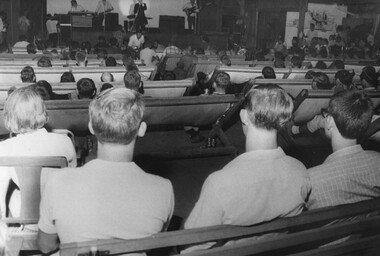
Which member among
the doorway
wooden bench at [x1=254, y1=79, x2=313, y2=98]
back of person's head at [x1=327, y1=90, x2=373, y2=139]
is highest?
the doorway

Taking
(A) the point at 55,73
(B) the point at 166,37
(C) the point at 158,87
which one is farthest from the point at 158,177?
(B) the point at 166,37

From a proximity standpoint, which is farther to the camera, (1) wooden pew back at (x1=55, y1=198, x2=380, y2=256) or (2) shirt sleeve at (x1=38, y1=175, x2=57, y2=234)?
(2) shirt sleeve at (x1=38, y1=175, x2=57, y2=234)

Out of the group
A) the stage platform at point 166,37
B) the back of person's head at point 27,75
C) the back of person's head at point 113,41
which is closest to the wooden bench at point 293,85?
the back of person's head at point 27,75

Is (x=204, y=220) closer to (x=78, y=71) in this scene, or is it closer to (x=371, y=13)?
(x=78, y=71)

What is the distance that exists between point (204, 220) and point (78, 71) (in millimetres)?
4584

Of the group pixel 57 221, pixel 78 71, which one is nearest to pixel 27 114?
pixel 57 221

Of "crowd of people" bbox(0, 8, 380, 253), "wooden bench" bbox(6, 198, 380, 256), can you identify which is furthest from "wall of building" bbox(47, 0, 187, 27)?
"wooden bench" bbox(6, 198, 380, 256)

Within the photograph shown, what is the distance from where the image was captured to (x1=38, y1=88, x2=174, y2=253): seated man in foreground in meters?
1.46

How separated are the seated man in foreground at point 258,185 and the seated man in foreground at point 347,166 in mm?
187

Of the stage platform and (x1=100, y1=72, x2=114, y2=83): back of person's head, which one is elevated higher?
the stage platform

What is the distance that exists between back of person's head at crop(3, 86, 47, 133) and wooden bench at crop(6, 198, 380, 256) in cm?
52

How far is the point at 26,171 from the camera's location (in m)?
1.84

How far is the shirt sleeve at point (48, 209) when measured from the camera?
4.90ft

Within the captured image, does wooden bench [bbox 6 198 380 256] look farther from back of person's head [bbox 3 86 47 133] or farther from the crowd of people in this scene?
back of person's head [bbox 3 86 47 133]
